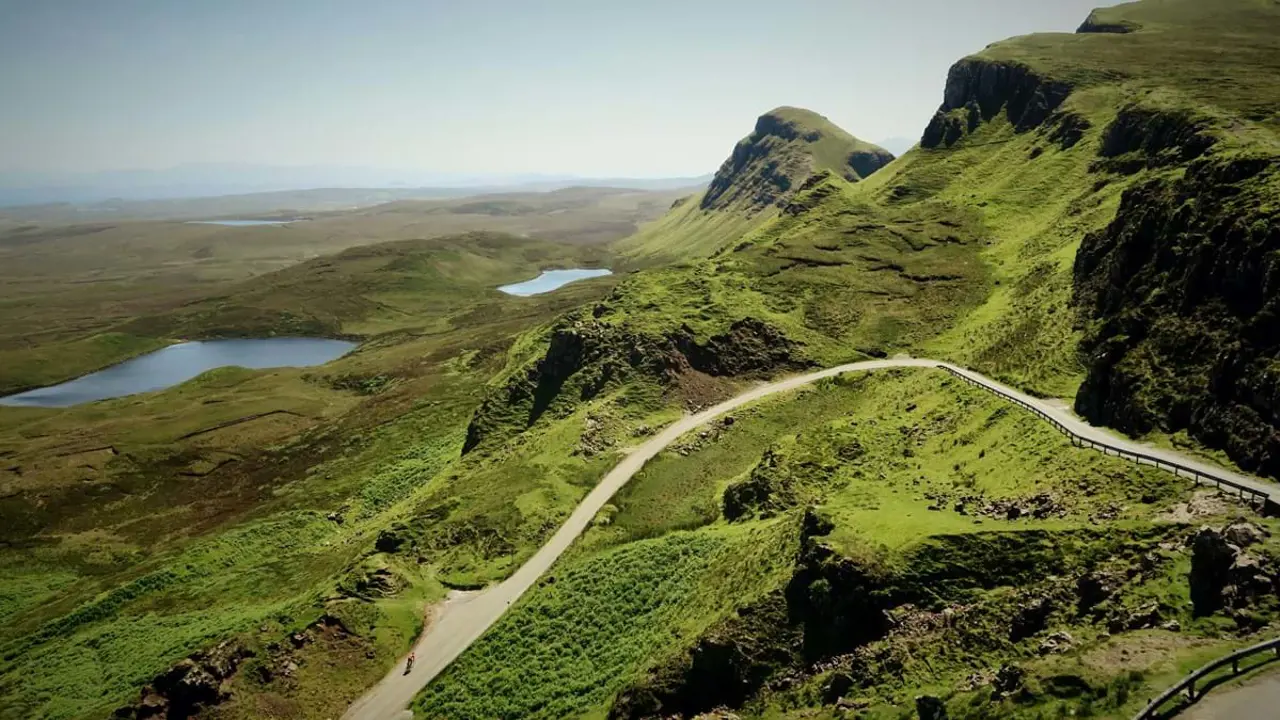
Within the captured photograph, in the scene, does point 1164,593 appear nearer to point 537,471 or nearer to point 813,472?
point 813,472

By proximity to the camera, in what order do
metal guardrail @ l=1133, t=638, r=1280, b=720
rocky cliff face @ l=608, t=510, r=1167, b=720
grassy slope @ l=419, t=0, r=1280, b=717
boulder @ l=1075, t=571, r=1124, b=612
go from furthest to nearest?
grassy slope @ l=419, t=0, r=1280, b=717 < rocky cliff face @ l=608, t=510, r=1167, b=720 < boulder @ l=1075, t=571, r=1124, b=612 < metal guardrail @ l=1133, t=638, r=1280, b=720

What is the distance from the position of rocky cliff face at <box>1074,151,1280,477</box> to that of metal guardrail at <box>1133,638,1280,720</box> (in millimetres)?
19534

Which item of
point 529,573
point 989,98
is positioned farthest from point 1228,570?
point 989,98

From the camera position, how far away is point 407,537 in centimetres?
7088

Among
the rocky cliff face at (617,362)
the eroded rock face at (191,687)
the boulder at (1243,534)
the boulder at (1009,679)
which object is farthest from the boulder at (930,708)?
the rocky cliff face at (617,362)

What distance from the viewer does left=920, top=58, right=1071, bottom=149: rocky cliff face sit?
151 meters

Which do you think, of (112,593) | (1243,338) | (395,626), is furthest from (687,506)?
(112,593)

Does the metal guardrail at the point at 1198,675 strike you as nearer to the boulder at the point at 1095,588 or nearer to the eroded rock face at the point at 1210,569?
the eroded rock face at the point at 1210,569

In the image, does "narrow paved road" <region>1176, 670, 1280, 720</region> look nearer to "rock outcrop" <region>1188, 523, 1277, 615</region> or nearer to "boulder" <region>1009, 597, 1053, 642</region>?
"rock outcrop" <region>1188, 523, 1277, 615</region>

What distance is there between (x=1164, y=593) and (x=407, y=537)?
62.3 m

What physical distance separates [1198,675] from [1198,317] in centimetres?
4030

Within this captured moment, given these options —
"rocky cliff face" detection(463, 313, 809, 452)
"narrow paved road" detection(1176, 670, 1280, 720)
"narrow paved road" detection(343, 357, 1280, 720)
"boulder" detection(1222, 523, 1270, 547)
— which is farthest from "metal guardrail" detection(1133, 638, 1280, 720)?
"rocky cliff face" detection(463, 313, 809, 452)

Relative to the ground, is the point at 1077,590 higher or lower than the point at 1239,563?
lower

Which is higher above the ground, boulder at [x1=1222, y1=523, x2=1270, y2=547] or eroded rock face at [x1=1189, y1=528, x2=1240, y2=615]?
boulder at [x1=1222, y1=523, x2=1270, y2=547]
